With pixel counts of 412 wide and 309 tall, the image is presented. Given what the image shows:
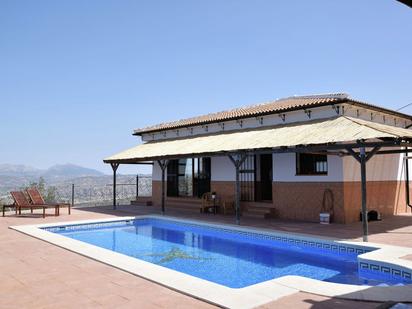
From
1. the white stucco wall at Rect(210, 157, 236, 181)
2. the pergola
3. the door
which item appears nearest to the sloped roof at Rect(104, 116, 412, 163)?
the pergola

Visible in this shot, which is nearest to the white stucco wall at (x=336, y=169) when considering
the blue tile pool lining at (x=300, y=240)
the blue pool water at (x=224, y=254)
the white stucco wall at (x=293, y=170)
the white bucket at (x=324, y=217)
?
the white stucco wall at (x=293, y=170)

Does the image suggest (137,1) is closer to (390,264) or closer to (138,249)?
(138,249)

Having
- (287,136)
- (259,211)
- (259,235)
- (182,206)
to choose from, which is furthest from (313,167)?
(182,206)

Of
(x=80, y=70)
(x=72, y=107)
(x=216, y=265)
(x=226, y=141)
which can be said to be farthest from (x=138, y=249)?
(x=72, y=107)

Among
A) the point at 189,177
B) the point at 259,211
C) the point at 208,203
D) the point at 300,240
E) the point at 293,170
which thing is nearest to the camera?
the point at 300,240

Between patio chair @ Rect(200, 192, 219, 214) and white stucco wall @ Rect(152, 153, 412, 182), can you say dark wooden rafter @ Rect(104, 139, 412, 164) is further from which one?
patio chair @ Rect(200, 192, 219, 214)

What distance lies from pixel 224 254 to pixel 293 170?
17.2 feet

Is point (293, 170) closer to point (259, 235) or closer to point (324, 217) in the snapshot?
point (324, 217)

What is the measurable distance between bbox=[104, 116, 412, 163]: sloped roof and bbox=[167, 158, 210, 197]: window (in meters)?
1.41

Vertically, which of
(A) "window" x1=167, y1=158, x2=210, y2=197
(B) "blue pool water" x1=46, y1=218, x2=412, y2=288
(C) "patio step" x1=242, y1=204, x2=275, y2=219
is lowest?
(B) "blue pool water" x1=46, y1=218, x2=412, y2=288

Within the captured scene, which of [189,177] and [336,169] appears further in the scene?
[189,177]

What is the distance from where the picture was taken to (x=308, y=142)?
9.84m

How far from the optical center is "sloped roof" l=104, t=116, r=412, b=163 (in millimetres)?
9154

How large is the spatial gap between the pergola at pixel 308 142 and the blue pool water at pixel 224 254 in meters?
1.27
